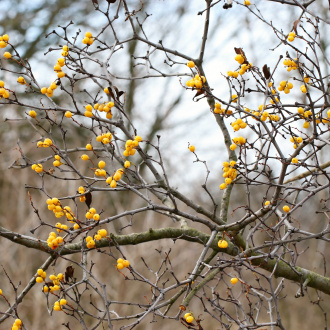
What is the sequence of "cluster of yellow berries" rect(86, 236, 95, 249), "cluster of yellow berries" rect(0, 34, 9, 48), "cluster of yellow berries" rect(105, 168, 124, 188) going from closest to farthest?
"cluster of yellow berries" rect(105, 168, 124, 188) → "cluster of yellow berries" rect(86, 236, 95, 249) → "cluster of yellow berries" rect(0, 34, 9, 48)

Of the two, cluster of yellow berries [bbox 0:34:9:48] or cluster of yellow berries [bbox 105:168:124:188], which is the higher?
cluster of yellow berries [bbox 0:34:9:48]

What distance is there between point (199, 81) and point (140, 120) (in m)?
8.95

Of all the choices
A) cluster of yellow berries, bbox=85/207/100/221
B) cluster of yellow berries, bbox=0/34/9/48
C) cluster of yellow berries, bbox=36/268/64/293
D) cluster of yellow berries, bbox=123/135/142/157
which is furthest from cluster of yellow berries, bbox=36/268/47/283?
cluster of yellow berries, bbox=0/34/9/48

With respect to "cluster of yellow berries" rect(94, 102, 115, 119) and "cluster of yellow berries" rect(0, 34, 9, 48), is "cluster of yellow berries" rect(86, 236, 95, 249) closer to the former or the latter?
"cluster of yellow berries" rect(94, 102, 115, 119)

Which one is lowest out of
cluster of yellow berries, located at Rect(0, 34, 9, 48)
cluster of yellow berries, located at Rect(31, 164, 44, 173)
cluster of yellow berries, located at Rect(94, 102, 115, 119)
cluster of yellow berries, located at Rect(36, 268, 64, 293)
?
cluster of yellow berries, located at Rect(36, 268, 64, 293)

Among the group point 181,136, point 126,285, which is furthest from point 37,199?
point 181,136

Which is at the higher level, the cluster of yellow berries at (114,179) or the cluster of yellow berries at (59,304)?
the cluster of yellow berries at (114,179)

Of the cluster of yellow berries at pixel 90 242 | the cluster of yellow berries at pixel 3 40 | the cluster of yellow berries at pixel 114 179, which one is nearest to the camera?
the cluster of yellow berries at pixel 114 179

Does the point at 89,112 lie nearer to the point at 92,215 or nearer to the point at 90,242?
A: the point at 92,215

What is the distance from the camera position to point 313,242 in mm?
9195

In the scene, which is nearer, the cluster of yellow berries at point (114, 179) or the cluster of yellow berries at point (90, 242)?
the cluster of yellow berries at point (114, 179)

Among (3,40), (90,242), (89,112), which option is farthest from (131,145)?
(3,40)

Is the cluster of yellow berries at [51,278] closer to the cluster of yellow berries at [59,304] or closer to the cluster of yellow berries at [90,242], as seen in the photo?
the cluster of yellow berries at [59,304]

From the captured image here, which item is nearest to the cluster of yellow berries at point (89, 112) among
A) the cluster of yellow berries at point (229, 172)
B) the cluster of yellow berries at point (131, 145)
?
the cluster of yellow berries at point (131, 145)
